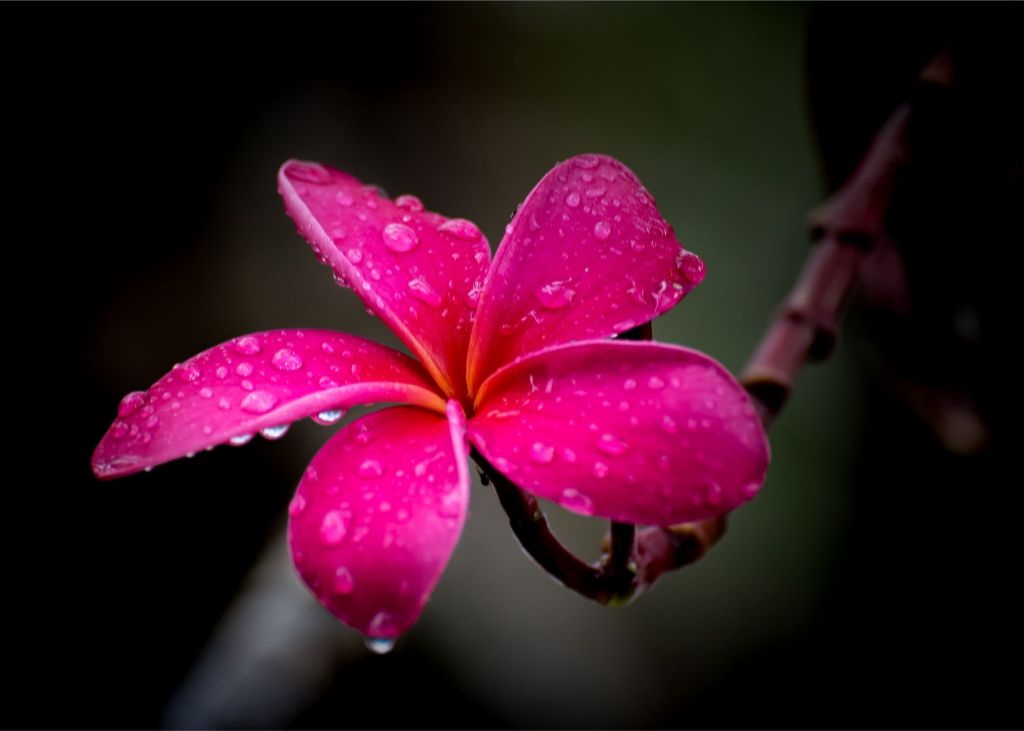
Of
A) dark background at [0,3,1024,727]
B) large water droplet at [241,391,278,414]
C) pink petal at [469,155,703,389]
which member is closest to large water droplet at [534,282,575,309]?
pink petal at [469,155,703,389]

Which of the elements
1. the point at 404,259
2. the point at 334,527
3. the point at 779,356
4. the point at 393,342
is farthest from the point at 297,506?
the point at 393,342

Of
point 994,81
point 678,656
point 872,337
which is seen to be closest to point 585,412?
point 994,81

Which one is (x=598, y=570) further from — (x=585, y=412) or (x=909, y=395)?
(x=909, y=395)

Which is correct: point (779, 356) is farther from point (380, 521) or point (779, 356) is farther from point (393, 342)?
point (393, 342)

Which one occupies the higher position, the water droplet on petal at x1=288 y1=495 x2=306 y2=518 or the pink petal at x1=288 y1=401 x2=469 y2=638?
the pink petal at x1=288 y1=401 x2=469 y2=638

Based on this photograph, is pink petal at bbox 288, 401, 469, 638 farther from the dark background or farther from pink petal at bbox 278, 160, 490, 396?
the dark background

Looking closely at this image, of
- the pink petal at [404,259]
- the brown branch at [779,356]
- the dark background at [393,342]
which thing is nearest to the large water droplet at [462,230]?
the pink petal at [404,259]
